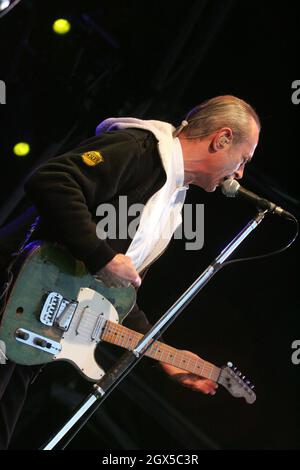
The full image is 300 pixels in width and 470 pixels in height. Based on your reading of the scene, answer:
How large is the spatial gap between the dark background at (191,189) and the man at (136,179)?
0.83m

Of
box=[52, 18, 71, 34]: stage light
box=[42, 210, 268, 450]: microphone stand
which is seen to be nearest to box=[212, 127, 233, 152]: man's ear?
box=[42, 210, 268, 450]: microphone stand

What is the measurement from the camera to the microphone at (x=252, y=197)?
203 cm

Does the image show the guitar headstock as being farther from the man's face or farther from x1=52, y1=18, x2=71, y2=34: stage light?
x1=52, y1=18, x2=71, y2=34: stage light

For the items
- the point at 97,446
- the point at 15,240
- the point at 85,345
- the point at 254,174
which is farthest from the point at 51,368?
the point at 254,174

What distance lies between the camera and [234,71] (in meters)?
3.39

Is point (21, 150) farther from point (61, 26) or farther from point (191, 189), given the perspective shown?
point (191, 189)

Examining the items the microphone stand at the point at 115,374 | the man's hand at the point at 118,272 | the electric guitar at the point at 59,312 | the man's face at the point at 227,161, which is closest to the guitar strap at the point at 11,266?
the electric guitar at the point at 59,312

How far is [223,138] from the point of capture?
7.35ft

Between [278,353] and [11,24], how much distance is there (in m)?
2.43

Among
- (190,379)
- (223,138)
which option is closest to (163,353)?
(190,379)

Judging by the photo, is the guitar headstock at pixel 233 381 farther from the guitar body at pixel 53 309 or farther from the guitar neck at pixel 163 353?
the guitar body at pixel 53 309

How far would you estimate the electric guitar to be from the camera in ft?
6.39

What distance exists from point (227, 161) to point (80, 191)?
0.68 meters

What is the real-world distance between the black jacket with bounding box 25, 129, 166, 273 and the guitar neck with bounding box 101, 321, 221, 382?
457 mm
